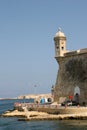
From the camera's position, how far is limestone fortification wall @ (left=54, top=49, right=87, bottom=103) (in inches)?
1719

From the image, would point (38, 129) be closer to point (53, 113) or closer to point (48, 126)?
point (48, 126)

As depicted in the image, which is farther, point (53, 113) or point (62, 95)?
point (62, 95)

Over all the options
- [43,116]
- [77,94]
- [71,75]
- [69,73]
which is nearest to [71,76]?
[71,75]

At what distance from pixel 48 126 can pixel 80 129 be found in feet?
12.2

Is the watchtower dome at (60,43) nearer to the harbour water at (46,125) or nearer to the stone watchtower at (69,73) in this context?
the stone watchtower at (69,73)

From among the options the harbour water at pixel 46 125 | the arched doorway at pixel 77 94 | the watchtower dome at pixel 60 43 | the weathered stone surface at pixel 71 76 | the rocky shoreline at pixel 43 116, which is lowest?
the harbour water at pixel 46 125

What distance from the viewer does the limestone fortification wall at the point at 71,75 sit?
143 feet

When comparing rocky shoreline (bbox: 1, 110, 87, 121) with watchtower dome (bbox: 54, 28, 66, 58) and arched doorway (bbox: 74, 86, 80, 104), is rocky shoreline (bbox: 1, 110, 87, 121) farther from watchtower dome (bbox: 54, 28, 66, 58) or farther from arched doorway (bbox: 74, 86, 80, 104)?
watchtower dome (bbox: 54, 28, 66, 58)

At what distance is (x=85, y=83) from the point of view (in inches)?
1697

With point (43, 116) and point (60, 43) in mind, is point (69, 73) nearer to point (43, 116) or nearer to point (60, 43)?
point (60, 43)

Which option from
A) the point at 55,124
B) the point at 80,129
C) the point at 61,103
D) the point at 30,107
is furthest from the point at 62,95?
the point at 80,129

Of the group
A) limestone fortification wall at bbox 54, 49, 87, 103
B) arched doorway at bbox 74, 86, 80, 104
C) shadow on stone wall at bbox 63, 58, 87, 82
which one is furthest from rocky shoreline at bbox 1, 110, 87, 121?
shadow on stone wall at bbox 63, 58, 87, 82

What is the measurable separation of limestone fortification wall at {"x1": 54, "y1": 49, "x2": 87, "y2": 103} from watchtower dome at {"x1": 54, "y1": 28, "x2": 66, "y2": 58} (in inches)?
21.6

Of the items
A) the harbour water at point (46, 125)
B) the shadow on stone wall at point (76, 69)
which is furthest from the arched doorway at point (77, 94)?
the harbour water at point (46, 125)
